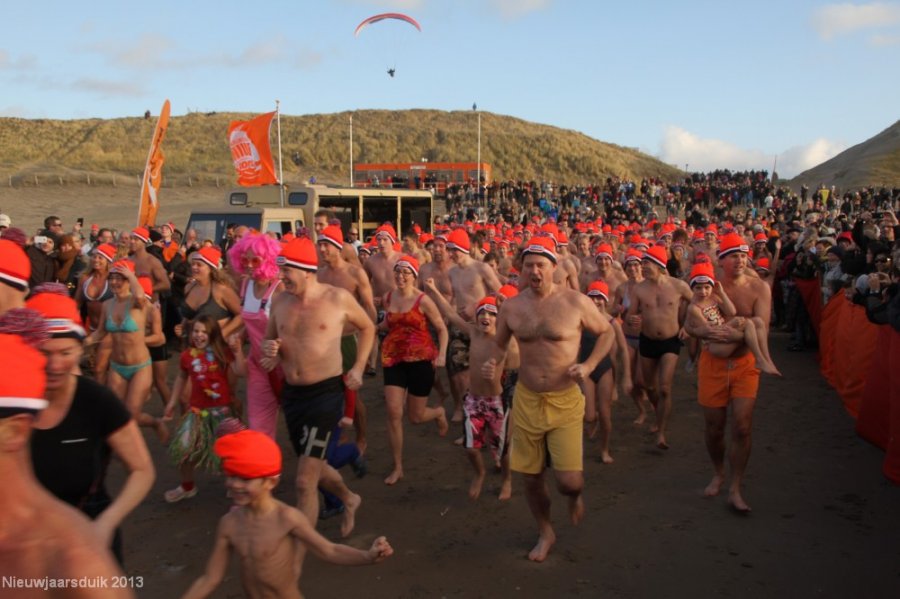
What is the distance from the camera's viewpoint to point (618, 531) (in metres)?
5.05

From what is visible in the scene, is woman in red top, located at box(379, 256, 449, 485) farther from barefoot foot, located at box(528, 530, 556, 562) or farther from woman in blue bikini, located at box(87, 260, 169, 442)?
woman in blue bikini, located at box(87, 260, 169, 442)

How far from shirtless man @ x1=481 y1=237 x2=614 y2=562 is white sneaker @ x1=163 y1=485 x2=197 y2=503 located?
2651mm

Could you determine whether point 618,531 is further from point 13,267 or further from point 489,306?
point 13,267

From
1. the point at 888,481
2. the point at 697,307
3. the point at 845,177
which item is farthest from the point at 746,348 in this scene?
the point at 845,177

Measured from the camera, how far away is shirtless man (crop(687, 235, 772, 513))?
5.45 metres

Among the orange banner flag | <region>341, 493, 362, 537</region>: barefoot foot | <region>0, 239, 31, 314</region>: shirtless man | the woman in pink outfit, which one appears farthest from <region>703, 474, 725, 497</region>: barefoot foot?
the orange banner flag

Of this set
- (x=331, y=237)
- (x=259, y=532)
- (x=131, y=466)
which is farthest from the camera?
(x=331, y=237)

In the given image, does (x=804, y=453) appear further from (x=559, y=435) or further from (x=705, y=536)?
(x=559, y=435)

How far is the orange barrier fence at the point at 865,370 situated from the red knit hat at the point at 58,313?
19.6 feet

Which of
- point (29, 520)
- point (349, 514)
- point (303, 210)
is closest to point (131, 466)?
point (29, 520)

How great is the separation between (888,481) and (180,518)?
5.58 m

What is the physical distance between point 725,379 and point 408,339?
2557 mm

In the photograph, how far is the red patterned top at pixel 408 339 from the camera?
620 centimetres

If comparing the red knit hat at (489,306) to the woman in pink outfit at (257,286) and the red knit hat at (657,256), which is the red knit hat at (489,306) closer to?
the woman in pink outfit at (257,286)
